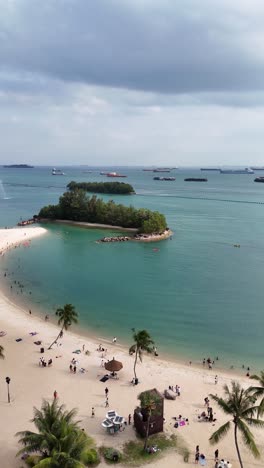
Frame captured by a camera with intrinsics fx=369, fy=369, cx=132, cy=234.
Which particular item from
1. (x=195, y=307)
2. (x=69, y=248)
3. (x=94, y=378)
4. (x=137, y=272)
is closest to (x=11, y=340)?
(x=94, y=378)

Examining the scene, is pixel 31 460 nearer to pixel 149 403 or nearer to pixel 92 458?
pixel 92 458

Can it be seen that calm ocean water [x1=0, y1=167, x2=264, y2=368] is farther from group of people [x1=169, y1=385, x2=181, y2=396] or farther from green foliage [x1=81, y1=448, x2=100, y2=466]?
green foliage [x1=81, y1=448, x2=100, y2=466]

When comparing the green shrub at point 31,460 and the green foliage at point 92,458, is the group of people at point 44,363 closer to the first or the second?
the green shrub at point 31,460

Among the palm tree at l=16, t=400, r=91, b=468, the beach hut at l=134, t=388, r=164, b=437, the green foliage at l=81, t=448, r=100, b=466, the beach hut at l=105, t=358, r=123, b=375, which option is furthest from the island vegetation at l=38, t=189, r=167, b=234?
the palm tree at l=16, t=400, r=91, b=468

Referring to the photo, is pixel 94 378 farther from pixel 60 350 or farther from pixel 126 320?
pixel 126 320

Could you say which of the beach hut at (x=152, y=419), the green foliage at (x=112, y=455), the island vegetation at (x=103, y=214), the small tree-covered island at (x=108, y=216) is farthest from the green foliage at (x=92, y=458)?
the island vegetation at (x=103, y=214)

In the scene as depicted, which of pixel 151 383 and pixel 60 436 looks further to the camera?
pixel 151 383
